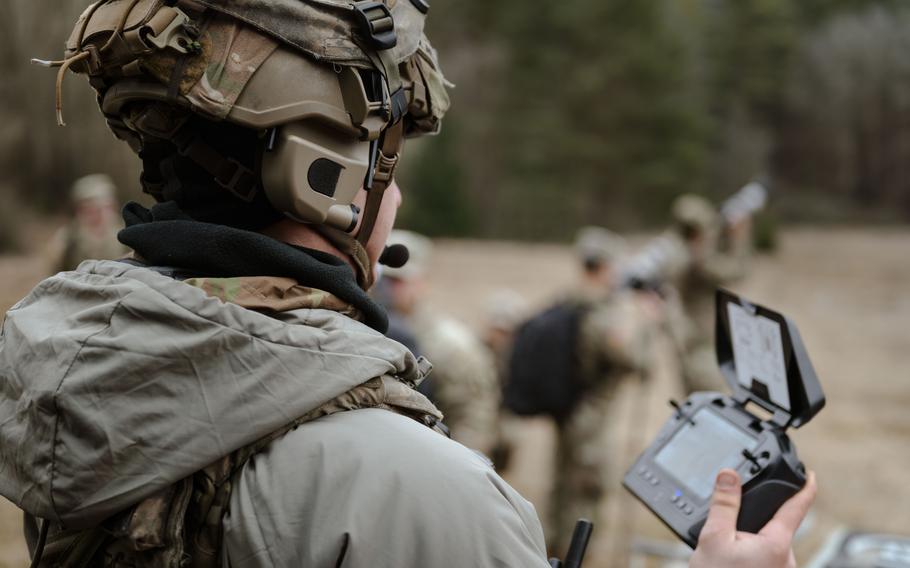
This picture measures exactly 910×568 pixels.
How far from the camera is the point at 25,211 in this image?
15.4m

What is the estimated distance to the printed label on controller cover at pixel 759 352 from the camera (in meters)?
1.78

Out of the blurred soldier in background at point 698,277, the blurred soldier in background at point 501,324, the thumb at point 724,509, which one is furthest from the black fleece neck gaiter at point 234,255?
the blurred soldier in background at point 698,277

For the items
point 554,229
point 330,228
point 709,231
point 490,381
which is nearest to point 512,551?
point 330,228

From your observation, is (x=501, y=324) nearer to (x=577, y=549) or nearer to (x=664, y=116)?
(x=577, y=549)

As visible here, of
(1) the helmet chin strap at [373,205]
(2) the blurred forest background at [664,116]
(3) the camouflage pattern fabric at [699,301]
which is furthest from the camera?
(2) the blurred forest background at [664,116]

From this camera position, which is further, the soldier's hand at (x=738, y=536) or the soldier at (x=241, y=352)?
the soldier's hand at (x=738, y=536)

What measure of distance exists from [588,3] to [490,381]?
1173 inches

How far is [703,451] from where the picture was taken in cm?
186

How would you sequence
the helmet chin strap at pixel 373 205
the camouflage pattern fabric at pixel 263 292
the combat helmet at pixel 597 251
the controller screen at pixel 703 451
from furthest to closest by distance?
the combat helmet at pixel 597 251, the controller screen at pixel 703 451, the helmet chin strap at pixel 373 205, the camouflage pattern fabric at pixel 263 292

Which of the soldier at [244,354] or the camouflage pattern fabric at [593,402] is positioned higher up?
the soldier at [244,354]

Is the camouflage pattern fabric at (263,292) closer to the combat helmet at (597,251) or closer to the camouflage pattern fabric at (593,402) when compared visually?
the camouflage pattern fabric at (593,402)

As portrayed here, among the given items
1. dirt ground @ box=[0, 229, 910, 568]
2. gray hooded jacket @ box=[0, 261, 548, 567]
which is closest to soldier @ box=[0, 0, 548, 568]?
gray hooded jacket @ box=[0, 261, 548, 567]

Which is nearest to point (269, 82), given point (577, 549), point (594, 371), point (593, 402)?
point (577, 549)

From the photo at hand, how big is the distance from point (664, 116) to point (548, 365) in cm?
2933
